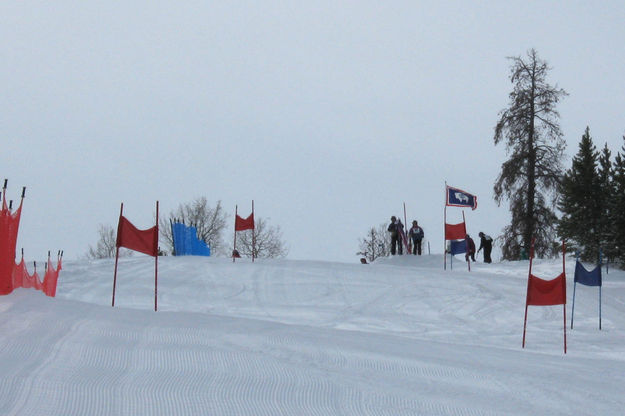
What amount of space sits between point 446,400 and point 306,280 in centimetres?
1532

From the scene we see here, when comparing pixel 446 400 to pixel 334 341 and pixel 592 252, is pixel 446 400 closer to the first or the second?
pixel 334 341

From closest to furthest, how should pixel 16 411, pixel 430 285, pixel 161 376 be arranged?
pixel 16 411
pixel 161 376
pixel 430 285

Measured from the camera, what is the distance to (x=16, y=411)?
216 inches

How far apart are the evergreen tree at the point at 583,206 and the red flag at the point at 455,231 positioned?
6171 mm

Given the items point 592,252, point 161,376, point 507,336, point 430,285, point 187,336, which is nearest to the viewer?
point 161,376

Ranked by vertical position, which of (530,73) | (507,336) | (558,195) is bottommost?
(507,336)

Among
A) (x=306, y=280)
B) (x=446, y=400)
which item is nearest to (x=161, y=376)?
(x=446, y=400)

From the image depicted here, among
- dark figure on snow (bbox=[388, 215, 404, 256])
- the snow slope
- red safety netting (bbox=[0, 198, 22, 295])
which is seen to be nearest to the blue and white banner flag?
dark figure on snow (bbox=[388, 215, 404, 256])

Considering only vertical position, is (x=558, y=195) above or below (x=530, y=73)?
below

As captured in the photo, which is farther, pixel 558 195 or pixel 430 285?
pixel 558 195

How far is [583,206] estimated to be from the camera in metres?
30.9

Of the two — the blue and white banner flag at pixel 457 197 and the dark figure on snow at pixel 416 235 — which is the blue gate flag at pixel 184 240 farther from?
the blue and white banner flag at pixel 457 197

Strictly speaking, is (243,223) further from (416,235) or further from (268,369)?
(268,369)

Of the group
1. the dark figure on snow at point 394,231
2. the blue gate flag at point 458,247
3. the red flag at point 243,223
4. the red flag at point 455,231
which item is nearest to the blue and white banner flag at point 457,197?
the blue gate flag at point 458,247
